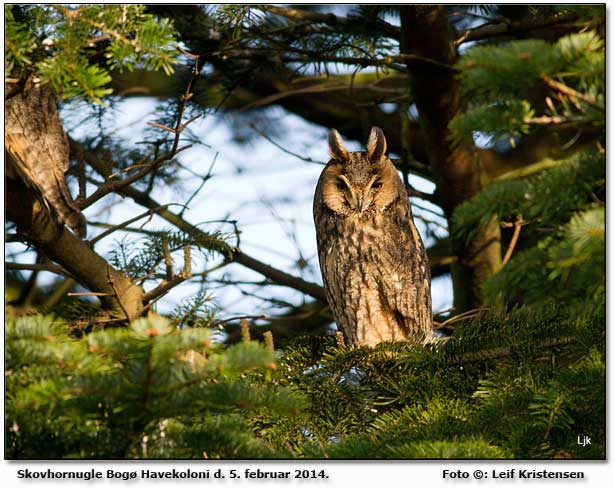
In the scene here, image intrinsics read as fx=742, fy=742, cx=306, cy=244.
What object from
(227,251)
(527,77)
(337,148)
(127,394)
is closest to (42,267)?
(227,251)

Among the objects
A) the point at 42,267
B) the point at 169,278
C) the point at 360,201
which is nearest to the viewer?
the point at 169,278

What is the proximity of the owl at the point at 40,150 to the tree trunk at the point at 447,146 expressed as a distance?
145 centimetres

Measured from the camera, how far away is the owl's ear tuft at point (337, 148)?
2750 mm

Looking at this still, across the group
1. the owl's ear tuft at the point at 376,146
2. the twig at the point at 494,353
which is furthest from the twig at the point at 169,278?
the twig at the point at 494,353

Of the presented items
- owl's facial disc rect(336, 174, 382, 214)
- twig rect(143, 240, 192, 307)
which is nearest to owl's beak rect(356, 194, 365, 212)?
owl's facial disc rect(336, 174, 382, 214)

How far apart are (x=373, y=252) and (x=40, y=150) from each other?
122 cm

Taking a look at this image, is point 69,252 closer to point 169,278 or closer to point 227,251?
point 169,278

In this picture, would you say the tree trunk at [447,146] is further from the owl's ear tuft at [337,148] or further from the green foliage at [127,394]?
the green foliage at [127,394]

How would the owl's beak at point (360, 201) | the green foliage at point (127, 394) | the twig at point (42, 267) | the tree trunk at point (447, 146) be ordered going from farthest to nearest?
1. the tree trunk at point (447, 146)
2. the owl's beak at point (360, 201)
3. the twig at point (42, 267)
4. the green foliage at point (127, 394)

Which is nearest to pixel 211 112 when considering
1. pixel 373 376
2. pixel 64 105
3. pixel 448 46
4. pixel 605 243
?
pixel 64 105

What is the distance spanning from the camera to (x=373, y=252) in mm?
2783
